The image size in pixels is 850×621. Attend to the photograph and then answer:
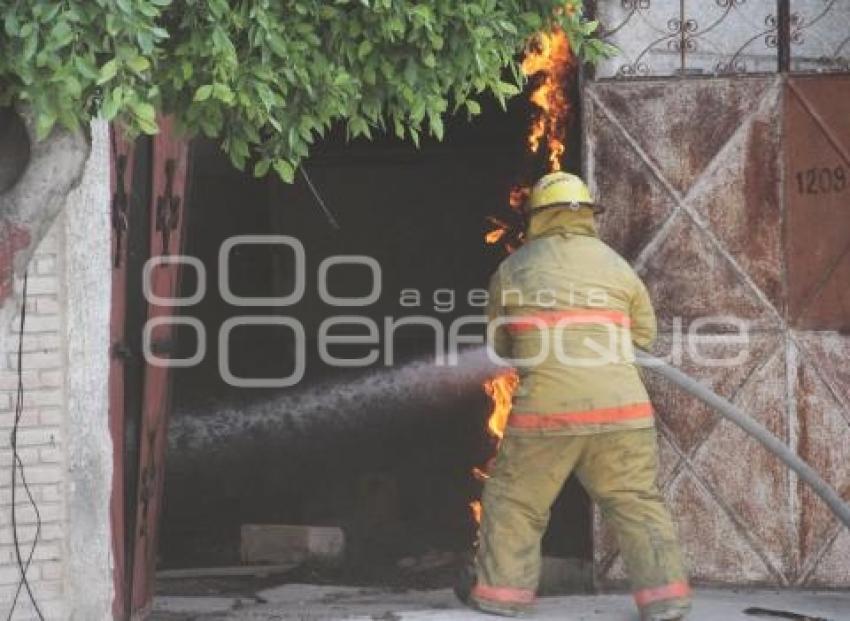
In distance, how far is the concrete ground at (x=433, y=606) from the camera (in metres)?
6.86

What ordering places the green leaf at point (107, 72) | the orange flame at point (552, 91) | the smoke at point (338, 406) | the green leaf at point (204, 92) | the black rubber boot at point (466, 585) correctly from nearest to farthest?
the green leaf at point (107, 72) < the green leaf at point (204, 92) < the black rubber boot at point (466, 585) < the orange flame at point (552, 91) < the smoke at point (338, 406)

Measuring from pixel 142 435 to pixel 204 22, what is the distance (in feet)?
10.6

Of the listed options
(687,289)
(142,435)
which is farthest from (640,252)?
(142,435)

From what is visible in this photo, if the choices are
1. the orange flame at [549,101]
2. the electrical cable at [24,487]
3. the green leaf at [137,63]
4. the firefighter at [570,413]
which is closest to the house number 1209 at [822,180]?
the firefighter at [570,413]

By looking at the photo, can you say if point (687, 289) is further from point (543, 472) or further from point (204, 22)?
point (204, 22)

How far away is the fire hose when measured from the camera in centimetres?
680

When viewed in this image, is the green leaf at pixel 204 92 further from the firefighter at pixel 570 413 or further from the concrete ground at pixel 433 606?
the concrete ground at pixel 433 606

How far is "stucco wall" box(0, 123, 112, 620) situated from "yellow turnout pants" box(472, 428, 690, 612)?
67.3 inches

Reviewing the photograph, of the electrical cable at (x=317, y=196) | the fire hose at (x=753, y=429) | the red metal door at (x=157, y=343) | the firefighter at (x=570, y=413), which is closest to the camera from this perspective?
the electrical cable at (x=317, y=196)

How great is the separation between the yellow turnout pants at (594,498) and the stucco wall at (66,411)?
1.71 metres

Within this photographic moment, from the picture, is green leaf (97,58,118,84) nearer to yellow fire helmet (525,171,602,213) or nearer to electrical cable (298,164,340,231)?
electrical cable (298,164,340,231)

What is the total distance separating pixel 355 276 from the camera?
11320mm

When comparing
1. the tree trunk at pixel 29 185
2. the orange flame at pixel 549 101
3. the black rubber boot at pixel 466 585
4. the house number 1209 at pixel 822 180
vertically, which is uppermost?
the orange flame at pixel 549 101

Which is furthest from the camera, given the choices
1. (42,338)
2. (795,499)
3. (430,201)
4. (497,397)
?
(430,201)
